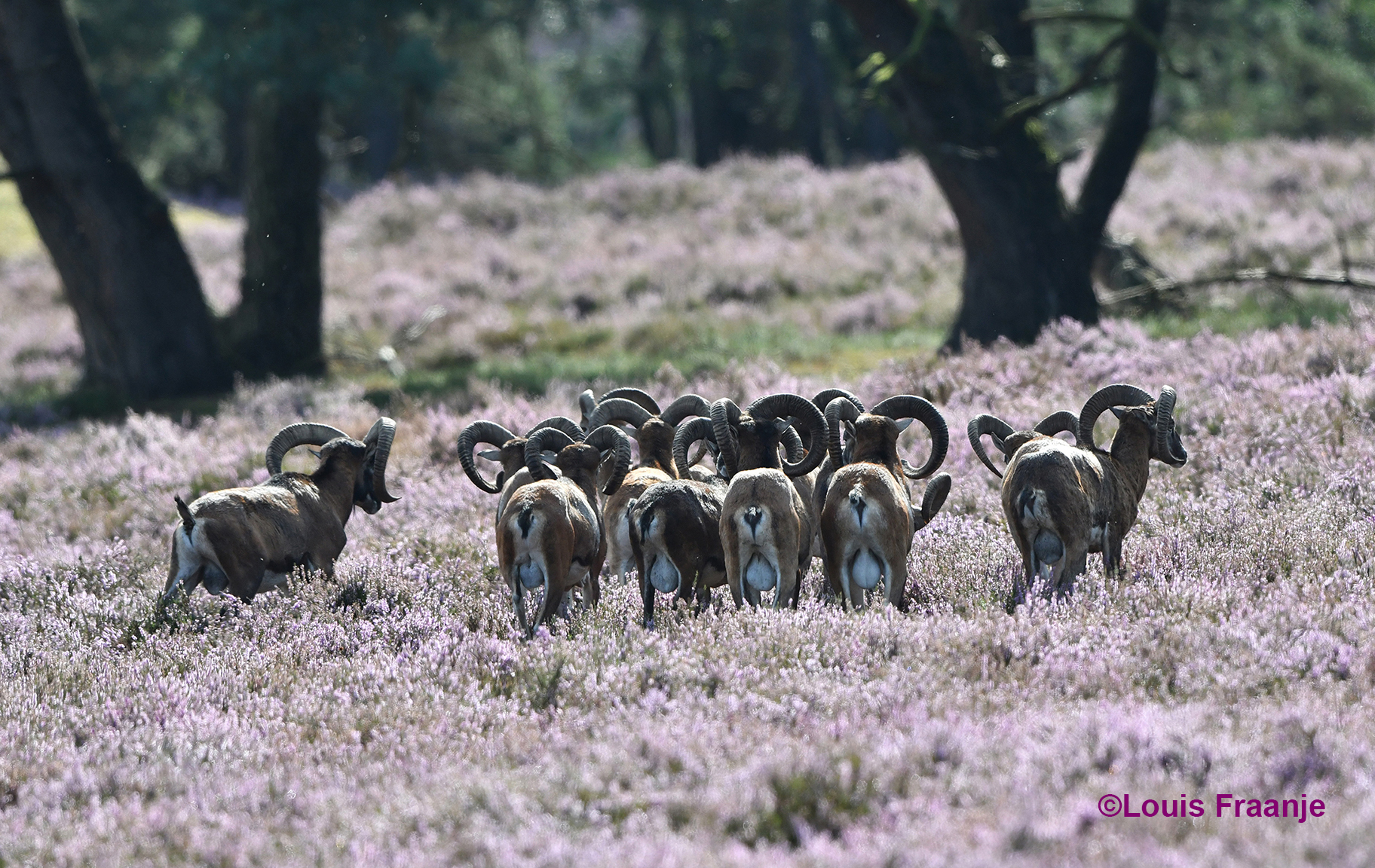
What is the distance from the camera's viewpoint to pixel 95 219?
16234mm

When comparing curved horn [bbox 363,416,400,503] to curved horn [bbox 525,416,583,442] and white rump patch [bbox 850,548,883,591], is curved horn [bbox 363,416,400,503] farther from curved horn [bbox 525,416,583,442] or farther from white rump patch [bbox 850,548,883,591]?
white rump patch [bbox 850,548,883,591]

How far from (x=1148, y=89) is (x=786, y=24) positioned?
2091 cm

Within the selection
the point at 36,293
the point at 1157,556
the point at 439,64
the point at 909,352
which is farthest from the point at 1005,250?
the point at 36,293

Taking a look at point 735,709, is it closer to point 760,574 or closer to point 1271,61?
point 760,574

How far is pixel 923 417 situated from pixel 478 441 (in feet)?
10.4

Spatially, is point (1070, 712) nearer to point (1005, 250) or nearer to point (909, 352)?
point (1005, 250)

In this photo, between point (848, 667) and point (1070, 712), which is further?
point (848, 667)

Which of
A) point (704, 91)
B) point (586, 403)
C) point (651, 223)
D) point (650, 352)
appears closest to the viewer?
point (586, 403)

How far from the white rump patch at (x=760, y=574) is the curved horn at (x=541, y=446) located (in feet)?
5.16

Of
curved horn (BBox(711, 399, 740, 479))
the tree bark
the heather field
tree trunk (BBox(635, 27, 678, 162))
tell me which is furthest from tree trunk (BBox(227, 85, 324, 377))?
tree trunk (BBox(635, 27, 678, 162))

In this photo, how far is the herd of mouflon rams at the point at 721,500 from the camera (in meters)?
7.39

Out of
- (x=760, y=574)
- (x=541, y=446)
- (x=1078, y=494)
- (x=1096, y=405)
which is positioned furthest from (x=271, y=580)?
(x=1096, y=405)

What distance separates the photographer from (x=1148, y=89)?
15625mm

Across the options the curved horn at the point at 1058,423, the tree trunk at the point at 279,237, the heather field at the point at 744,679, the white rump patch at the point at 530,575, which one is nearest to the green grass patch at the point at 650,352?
the tree trunk at the point at 279,237
